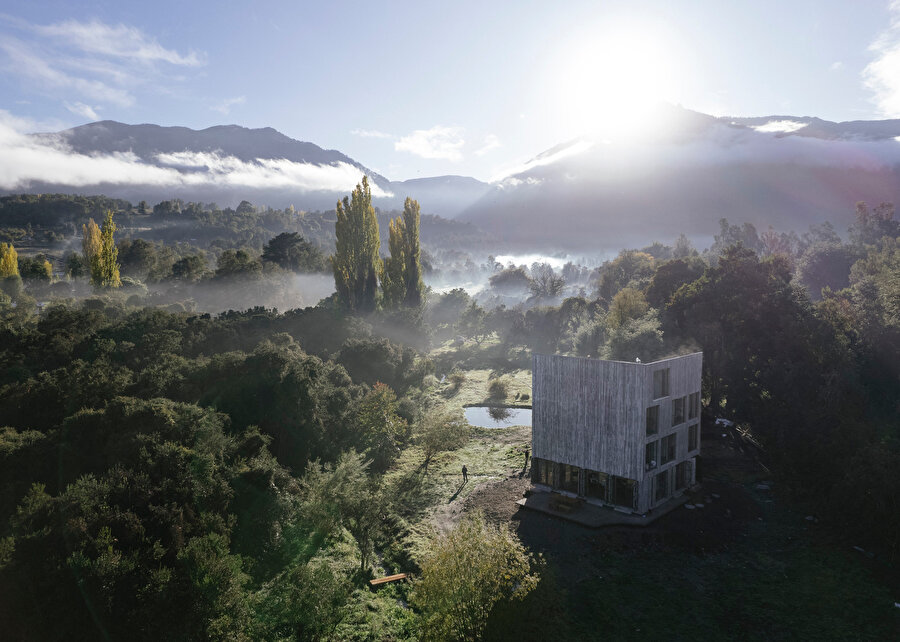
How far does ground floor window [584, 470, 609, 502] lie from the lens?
2512 cm

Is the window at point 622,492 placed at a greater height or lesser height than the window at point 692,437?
lesser

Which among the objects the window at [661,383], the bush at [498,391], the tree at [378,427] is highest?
the window at [661,383]

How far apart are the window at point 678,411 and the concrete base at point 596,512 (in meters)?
3.94

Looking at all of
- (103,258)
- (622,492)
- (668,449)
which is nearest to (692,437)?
→ (668,449)

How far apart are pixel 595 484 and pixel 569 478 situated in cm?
134

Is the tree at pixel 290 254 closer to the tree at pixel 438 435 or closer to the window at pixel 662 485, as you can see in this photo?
the tree at pixel 438 435

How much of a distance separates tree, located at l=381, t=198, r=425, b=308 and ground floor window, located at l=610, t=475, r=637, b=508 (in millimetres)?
41539

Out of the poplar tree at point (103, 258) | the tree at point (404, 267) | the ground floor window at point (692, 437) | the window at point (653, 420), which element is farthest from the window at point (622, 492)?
the poplar tree at point (103, 258)

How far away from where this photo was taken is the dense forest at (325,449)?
13.9 meters

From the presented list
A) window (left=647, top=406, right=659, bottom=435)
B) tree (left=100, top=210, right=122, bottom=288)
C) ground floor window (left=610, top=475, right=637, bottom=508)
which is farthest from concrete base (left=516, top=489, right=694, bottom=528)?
tree (left=100, top=210, right=122, bottom=288)

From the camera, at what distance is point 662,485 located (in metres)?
25.6

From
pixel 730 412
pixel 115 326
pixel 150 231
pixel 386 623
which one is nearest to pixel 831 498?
pixel 730 412

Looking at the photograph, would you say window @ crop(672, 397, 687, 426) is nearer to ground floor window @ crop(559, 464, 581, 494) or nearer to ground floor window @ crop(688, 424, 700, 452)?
ground floor window @ crop(688, 424, 700, 452)

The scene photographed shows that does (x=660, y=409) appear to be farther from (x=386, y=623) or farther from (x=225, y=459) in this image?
(x=225, y=459)
